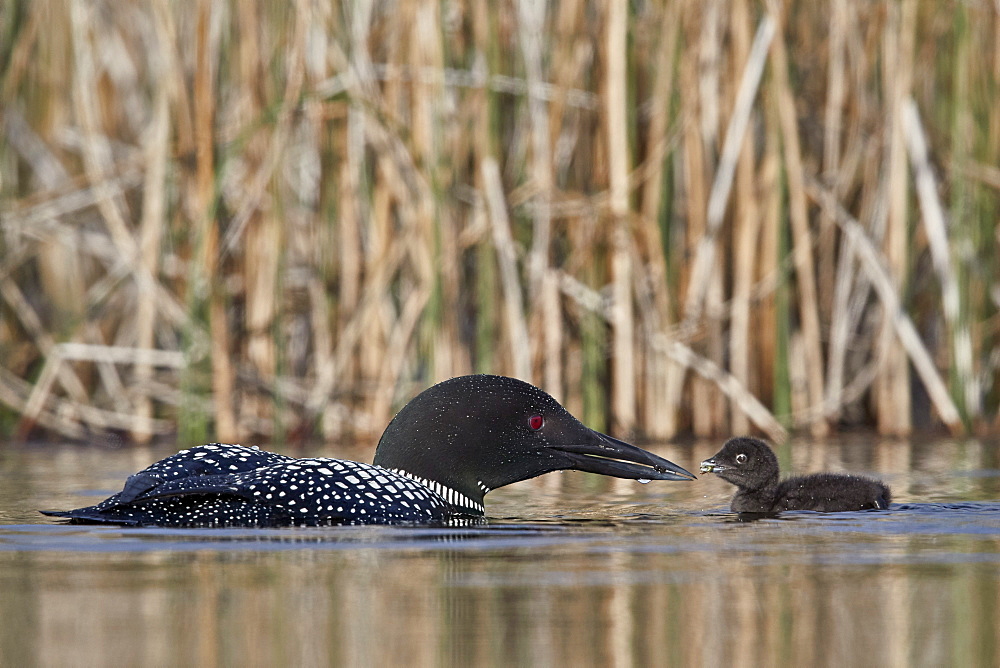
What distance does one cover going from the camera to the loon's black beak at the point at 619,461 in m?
4.87

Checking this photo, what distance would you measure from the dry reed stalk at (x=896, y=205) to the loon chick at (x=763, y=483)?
2.24 m

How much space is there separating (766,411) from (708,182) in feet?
3.68

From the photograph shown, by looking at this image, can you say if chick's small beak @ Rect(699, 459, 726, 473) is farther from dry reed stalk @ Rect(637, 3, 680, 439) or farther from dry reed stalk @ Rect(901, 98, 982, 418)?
dry reed stalk @ Rect(901, 98, 982, 418)

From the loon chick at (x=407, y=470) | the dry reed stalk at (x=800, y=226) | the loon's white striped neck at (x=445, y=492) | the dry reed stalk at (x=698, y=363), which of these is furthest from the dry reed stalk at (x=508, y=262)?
the loon's white striped neck at (x=445, y=492)

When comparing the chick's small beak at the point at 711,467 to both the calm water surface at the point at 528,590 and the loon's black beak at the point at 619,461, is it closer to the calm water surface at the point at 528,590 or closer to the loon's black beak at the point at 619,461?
the calm water surface at the point at 528,590

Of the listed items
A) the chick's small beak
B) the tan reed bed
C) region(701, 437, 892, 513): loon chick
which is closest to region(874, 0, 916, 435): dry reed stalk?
the tan reed bed

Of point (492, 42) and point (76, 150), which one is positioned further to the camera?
point (76, 150)

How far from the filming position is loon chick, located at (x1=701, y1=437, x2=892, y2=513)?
5.26 metres

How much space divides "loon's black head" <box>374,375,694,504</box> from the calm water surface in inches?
6.5

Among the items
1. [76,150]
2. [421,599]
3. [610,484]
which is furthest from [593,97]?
[421,599]

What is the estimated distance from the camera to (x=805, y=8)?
8.00 metres

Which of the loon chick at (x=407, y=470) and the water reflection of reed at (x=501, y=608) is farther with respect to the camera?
the loon chick at (x=407, y=470)

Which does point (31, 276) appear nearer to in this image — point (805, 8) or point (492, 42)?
point (492, 42)

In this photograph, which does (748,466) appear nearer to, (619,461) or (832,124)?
(619,461)
